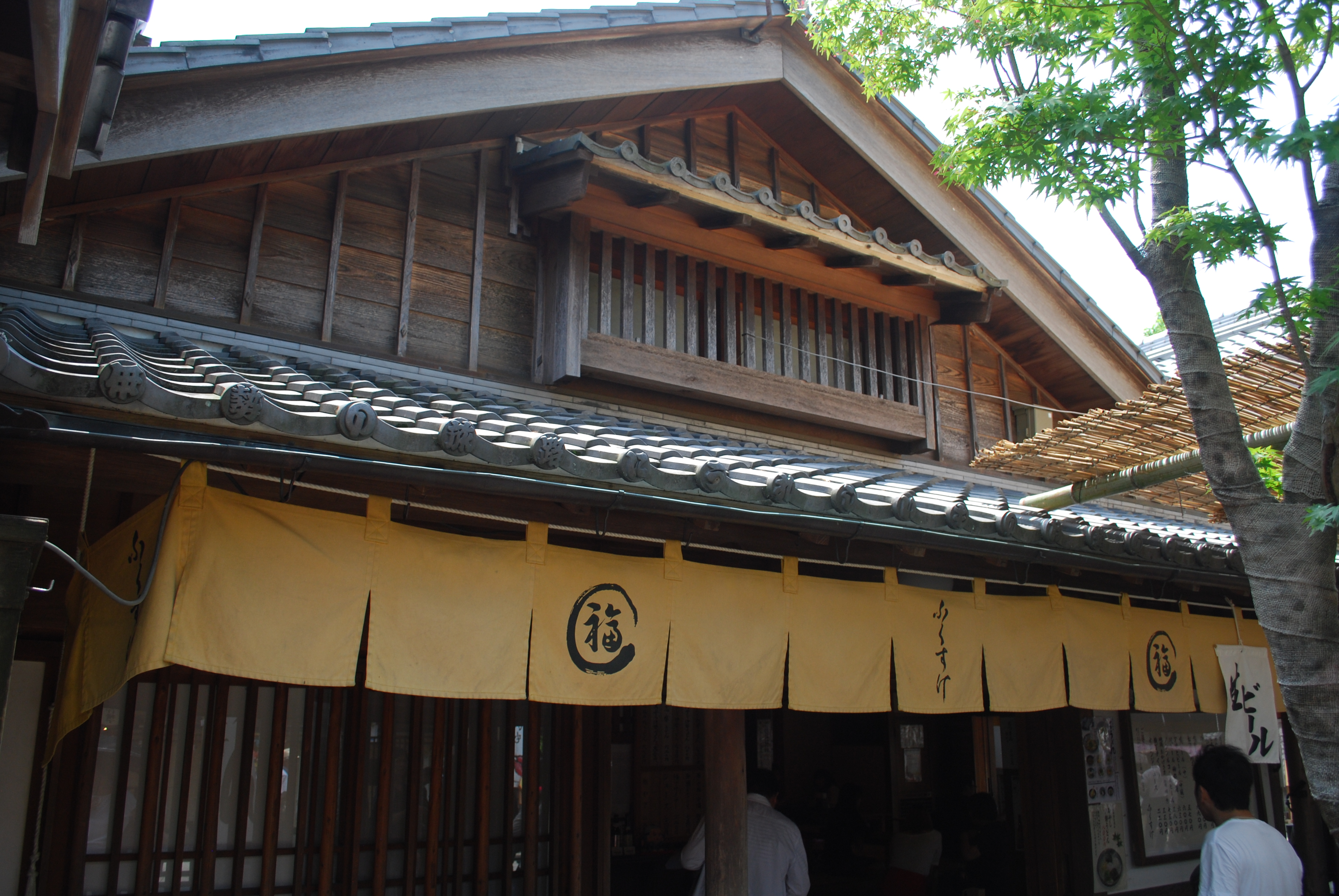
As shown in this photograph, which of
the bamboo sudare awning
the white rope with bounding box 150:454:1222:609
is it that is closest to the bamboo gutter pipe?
the bamboo sudare awning

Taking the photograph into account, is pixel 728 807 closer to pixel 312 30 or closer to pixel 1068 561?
pixel 1068 561

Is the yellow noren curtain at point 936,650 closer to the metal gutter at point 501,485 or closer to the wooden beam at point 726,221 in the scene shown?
the metal gutter at point 501,485

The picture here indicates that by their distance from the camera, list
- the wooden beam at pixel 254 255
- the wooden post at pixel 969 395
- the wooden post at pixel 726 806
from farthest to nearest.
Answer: the wooden post at pixel 969 395, the wooden beam at pixel 254 255, the wooden post at pixel 726 806

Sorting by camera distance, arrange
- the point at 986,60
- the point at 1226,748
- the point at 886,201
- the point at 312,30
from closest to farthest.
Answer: the point at 1226,748, the point at 986,60, the point at 312,30, the point at 886,201

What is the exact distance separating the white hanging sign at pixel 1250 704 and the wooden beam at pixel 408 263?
302 inches

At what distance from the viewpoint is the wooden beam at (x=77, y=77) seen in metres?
3.35

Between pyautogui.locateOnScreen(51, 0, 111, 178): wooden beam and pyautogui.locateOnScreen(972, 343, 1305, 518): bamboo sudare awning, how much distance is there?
19.1 ft

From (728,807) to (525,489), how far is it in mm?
2791

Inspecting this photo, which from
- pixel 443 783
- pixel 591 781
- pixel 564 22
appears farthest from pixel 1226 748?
pixel 564 22

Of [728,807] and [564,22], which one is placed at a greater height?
[564,22]

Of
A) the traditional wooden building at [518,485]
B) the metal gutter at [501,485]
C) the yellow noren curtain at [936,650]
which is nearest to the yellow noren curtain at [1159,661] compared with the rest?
the traditional wooden building at [518,485]

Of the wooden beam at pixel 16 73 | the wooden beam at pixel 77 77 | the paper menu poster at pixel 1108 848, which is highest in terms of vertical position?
the wooden beam at pixel 77 77

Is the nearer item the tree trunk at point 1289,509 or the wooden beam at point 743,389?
the tree trunk at point 1289,509

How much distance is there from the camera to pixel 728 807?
6.02 meters
